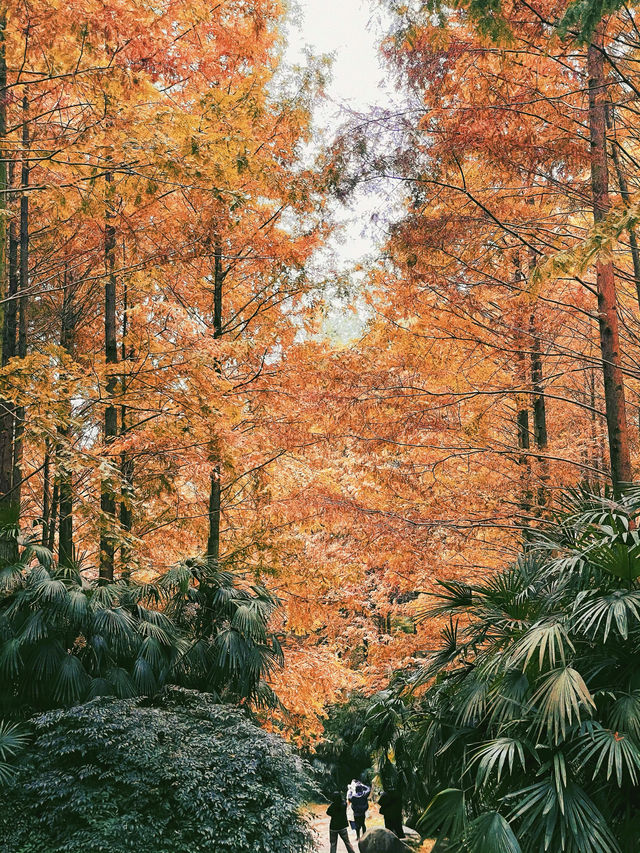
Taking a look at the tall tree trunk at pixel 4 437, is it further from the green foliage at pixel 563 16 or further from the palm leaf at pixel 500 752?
the palm leaf at pixel 500 752

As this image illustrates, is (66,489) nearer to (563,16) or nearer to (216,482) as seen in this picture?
(216,482)

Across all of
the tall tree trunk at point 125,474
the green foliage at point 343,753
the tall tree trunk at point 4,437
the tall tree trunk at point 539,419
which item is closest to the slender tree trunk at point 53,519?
the tall tree trunk at point 125,474

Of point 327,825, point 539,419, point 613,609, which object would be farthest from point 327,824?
point 613,609

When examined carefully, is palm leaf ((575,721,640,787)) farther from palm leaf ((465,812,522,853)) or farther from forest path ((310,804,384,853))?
forest path ((310,804,384,853))

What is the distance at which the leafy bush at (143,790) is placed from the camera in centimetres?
619

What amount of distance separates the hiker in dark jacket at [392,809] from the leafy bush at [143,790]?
5.32 metres

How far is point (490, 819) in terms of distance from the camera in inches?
172

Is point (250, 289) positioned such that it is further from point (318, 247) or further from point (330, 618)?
point (330, 618)

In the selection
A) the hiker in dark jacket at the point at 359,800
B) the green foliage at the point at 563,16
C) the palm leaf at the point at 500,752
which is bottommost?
the hiker in dark jacket at the point at 359,800

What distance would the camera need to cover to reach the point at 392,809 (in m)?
11.9

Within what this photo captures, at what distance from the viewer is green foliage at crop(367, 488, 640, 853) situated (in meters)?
4.25

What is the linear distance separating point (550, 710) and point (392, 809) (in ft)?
28.9

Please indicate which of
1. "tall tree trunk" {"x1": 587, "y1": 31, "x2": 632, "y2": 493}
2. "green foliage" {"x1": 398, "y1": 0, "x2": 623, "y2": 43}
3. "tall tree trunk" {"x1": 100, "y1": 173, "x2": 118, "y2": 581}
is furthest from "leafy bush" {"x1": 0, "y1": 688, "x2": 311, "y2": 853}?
"green foliage" {"x1": 398, "y1": 0, "x2": 623, "y2": 43}

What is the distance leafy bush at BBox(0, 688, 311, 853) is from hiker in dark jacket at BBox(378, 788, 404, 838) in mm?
5325
